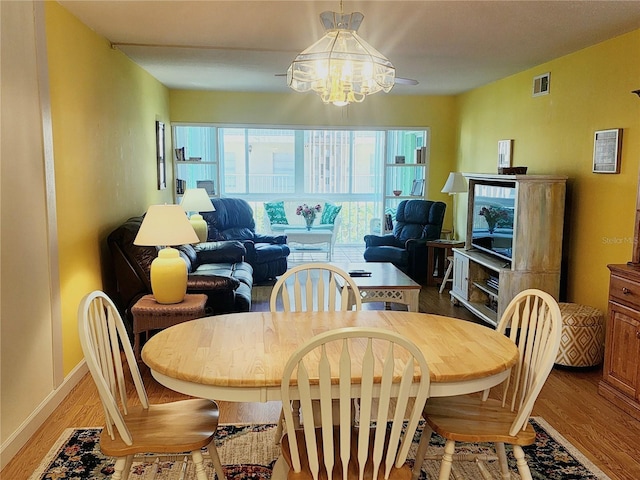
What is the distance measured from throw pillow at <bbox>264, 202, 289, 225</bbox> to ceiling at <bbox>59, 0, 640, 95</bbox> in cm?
292

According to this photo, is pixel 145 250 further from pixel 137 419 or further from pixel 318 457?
pixel 318 457

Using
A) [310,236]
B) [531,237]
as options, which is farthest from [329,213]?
[531,237]

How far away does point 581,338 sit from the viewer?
13.1ft

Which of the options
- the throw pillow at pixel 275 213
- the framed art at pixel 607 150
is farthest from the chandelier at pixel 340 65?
the throw pillow at pixel 275 213

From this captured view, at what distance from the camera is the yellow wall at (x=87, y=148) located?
11.5 feet

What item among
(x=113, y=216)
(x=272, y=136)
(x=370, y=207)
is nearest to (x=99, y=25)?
(x=113, y=216)

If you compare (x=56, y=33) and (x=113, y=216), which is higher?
(x=56, y=33)

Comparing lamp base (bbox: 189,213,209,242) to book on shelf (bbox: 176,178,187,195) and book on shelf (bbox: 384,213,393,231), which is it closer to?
book on shelf (bbox: 176,178,187,195)

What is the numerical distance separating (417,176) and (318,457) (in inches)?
268

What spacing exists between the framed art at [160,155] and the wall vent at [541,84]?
13.2 ft

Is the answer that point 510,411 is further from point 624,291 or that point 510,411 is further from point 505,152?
point 505,152

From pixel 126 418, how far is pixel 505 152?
198 inches

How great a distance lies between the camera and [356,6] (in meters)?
3.48

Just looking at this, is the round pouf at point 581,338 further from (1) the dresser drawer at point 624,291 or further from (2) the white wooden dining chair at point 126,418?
(2) the white wooden dining chair at point 126,418
